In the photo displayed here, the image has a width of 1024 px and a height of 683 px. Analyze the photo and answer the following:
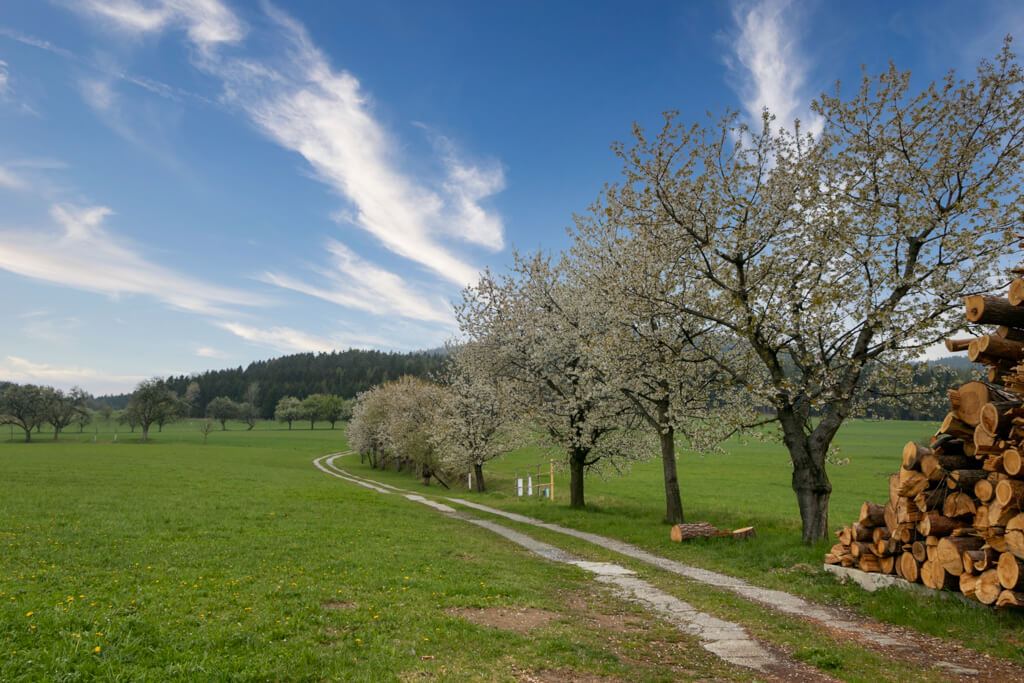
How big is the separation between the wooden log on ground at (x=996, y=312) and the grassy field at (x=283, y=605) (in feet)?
24.3

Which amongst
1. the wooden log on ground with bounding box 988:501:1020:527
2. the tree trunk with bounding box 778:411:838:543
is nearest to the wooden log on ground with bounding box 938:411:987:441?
the wooden log on ground with bounding box 988:501:1020:527

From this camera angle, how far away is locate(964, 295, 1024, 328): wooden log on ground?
9.81 meters

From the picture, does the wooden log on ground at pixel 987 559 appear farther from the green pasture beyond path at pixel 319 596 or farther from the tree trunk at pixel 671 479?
the tree trunk at pixel 671 479

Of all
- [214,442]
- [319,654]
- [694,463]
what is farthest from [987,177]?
[214,442]

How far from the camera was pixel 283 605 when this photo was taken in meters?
9.98

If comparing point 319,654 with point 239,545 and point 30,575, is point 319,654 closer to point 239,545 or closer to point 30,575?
point 30,575

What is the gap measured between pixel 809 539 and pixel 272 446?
10699 cm

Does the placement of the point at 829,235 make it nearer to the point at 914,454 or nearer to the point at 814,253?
the point at 814,253

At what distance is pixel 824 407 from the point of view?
16203 millimetres

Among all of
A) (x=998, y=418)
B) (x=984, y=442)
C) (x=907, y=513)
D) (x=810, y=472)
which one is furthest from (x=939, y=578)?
(x=810, y=472)

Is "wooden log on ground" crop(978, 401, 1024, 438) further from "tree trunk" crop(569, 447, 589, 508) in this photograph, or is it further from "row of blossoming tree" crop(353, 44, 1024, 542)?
"tree trunk" crop(569, 447, 589, 508)

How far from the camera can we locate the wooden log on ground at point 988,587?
920 centimetres

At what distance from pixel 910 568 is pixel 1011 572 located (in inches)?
84.8

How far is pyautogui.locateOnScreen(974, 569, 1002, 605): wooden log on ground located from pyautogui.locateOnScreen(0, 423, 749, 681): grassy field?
486 centimetres
